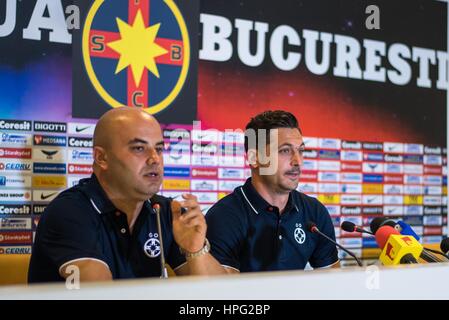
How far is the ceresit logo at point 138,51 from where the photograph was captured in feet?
9.29

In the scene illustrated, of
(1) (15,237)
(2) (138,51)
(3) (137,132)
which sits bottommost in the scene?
(1) (15,237)

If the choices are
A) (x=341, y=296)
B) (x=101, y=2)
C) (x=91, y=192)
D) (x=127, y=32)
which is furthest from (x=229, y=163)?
(x=341, y=296)

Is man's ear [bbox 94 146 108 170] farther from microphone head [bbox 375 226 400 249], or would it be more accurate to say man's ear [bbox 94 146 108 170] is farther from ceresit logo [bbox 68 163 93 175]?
microphone head [bbox 375 226 400 249]

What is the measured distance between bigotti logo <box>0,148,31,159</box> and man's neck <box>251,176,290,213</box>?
1.16 meters

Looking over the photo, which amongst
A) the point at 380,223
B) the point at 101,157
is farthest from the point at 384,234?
the point at 101,157

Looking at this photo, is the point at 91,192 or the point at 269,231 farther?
the point at 269,231

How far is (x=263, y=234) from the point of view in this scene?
2146mm

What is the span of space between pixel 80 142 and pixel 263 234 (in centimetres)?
115

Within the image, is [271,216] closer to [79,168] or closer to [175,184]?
[175,184]

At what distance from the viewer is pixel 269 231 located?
7.09 feet

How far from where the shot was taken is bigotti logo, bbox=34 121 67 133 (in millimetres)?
2654

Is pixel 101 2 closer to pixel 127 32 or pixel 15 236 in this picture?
pixel 127 32

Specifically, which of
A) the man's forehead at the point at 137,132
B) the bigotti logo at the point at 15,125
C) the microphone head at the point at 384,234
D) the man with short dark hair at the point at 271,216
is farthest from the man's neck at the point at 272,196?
the bigotti logo at the point at 15,125
